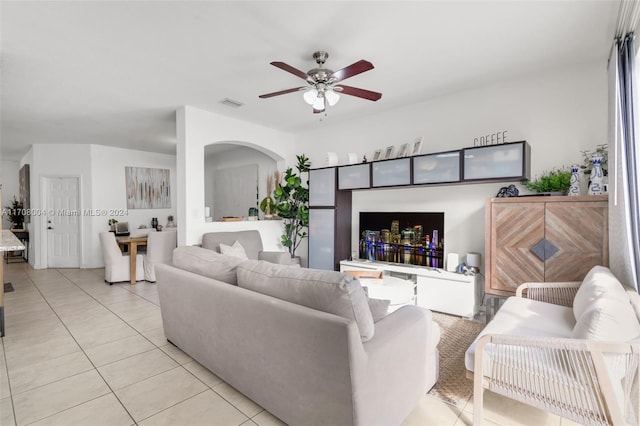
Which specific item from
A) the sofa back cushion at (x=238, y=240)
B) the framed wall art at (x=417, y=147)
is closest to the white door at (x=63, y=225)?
the sofa back cushion at (x=238, y=240)

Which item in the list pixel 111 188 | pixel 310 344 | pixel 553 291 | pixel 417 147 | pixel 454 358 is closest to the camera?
pixel 310 344

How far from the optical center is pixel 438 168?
3.60 meters

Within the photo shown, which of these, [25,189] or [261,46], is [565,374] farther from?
[25,189]

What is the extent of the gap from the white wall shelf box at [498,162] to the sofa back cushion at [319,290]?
2462 mm

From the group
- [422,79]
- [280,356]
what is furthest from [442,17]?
[280,356]

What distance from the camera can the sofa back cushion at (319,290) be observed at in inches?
57.7

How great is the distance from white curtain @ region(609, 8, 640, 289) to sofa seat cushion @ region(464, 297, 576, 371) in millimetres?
488

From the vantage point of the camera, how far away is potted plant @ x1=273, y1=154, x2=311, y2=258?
16.9 ft

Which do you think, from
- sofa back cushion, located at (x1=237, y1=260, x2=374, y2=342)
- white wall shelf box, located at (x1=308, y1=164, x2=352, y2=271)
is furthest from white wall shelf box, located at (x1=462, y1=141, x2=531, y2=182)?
sofa back cushion, located at (x1=237, y1=260, x2=374, y2=342)

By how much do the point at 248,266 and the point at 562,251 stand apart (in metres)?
2.79

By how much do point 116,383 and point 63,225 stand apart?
20.2 feet

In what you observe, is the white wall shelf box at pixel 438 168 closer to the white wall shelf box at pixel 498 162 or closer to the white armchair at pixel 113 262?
the white wall shelf box at pixel 498 162

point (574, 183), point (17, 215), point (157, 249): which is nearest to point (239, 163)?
point (157, 249)

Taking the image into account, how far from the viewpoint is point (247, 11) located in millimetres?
2176
